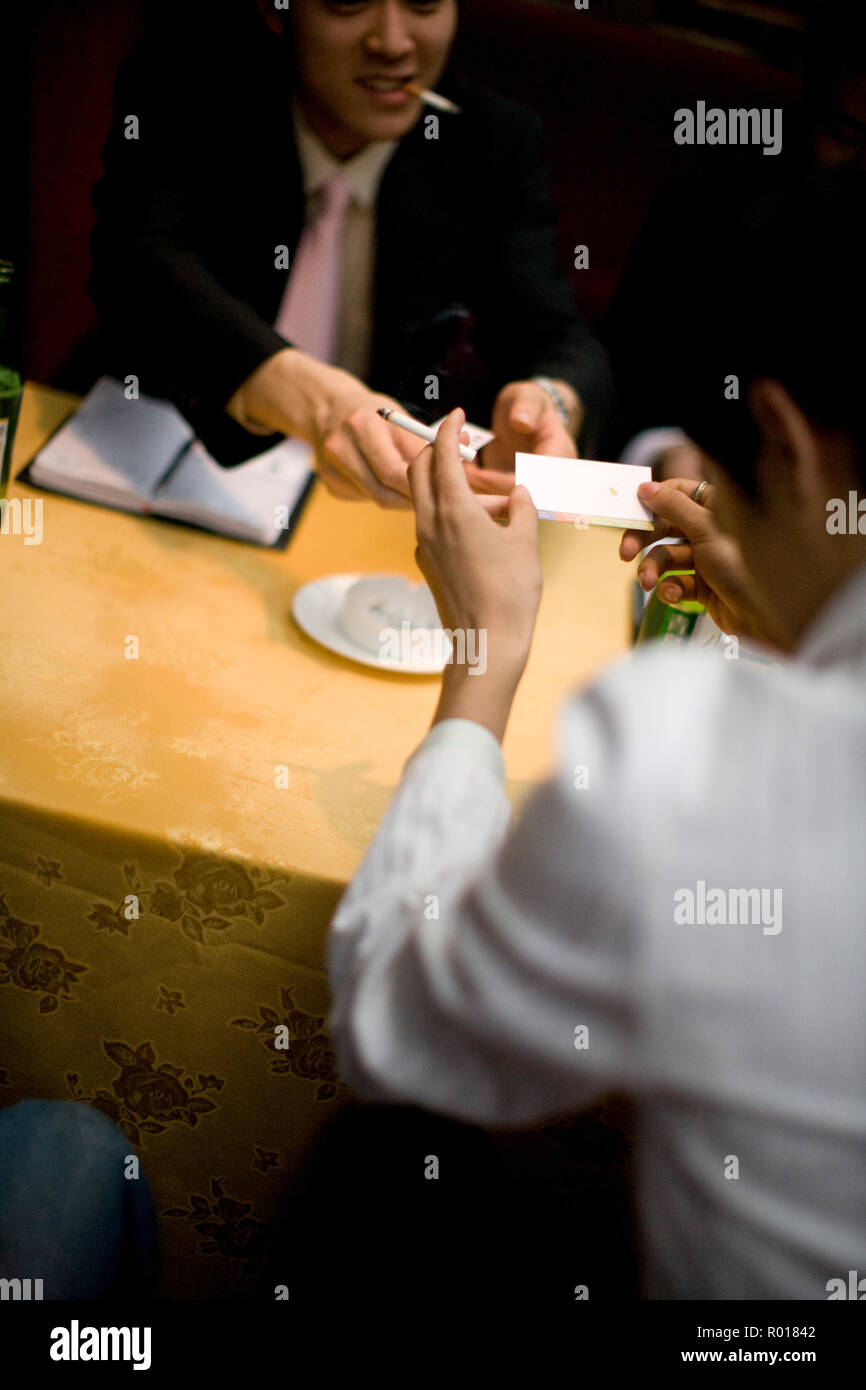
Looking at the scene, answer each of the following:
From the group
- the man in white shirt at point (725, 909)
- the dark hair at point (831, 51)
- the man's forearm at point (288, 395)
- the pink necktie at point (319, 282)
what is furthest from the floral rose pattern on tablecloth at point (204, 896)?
the dark hair at point (831, 51)

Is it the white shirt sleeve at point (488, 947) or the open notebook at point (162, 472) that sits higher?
the open notebook at point (162, 472)

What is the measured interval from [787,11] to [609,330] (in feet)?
3.90

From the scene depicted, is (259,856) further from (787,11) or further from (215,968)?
(787,11)

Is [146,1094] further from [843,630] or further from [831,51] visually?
[831,51]

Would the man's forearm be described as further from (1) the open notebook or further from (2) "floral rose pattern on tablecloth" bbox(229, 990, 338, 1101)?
(2) "floral rose pattern on tablecloth" bbox(229, 990, 338, 1101)

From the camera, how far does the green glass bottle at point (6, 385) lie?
1082 mm

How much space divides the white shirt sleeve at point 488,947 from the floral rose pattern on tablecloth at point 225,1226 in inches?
17.8

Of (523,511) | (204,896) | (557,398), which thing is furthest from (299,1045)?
(557,398)

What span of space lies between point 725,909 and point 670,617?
0.67 metres

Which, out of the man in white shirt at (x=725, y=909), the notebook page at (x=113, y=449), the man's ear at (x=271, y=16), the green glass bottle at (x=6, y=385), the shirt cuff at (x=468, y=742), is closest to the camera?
the man in white shirt at (x=725, y=909)

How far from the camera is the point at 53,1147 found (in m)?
0.88

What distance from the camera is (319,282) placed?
5.64 feet

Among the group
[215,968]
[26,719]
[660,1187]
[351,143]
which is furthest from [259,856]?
→ [351,143]

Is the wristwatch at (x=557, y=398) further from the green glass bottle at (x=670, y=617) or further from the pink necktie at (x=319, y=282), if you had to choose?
the green glass bottle at (x=670, y=617)
